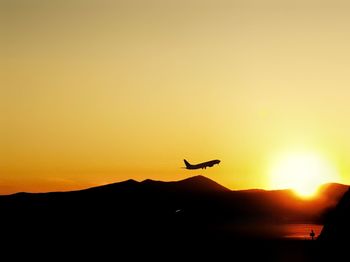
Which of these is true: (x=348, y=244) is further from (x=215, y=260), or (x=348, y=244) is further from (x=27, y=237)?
(x=27, y=237)

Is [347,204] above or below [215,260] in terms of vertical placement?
above

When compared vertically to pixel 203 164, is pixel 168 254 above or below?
below

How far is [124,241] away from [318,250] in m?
84.4

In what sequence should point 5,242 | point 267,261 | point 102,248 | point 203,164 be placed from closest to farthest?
point 267,261
point 102,248
point 5,242
point 203,164

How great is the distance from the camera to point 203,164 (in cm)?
16112

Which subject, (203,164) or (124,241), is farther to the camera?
(203,164)

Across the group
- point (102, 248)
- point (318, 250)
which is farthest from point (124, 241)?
point (318, 250)

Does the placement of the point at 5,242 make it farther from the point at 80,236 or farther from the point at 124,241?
the point at 124,241

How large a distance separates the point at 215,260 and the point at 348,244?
1803 inches

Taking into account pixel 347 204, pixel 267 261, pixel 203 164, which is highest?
pixel 203 164

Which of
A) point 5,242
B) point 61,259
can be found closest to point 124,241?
point 61,259

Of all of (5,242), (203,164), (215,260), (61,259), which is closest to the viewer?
(215,260)

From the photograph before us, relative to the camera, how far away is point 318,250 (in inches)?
1291

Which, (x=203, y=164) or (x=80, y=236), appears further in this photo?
(x=203, y=164)
